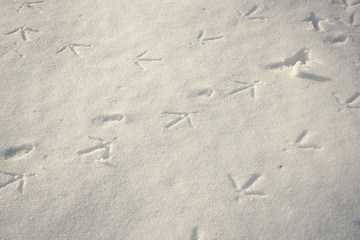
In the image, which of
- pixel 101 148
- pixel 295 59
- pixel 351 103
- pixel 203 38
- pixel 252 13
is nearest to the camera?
pixel 101 148

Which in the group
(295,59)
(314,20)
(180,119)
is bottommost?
(180,119)

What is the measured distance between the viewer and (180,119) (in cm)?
154

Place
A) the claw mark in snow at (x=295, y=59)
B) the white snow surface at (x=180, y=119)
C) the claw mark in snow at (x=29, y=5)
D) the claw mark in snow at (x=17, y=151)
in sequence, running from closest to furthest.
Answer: the white snow surface at (x=180, y=119) → the claw mark in snow at (x=17, y=151) → the claw mark in snow at (x=295, y=59) → the claw mark in snow at (x=29, y=5)

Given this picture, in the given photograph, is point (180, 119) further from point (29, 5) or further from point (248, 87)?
point (29, 5)

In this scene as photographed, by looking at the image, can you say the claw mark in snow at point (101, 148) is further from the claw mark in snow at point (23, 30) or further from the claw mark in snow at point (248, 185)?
the claw mark in snow at point (23, 30)

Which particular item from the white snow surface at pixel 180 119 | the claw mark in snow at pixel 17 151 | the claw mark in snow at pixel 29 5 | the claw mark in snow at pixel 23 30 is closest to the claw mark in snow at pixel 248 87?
the white snow surface at pixel 180 119

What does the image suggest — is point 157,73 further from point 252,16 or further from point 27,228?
point 27,228

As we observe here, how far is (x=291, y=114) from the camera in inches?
61.1

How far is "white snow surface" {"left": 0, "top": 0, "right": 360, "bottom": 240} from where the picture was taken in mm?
1290

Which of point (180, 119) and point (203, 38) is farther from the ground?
point (203, 38)

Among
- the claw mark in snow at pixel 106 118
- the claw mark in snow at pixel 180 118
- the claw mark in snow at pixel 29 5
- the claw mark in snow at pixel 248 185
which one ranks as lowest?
the claw mark in snow at pixel 248 185

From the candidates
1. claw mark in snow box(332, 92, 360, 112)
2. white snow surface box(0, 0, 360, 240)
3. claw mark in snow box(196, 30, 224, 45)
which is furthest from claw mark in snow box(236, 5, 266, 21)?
claw mark in snow box(332, 92, 360, 112)

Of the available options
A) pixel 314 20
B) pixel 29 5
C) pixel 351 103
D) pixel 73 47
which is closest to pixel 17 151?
pixel 73 47

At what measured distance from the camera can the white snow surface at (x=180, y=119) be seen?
1.29 m
